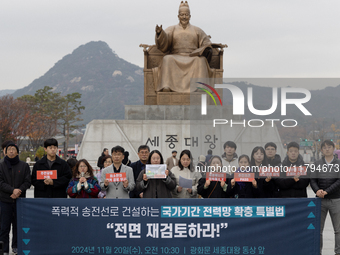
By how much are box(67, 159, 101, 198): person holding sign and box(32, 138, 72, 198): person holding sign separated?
0.17m

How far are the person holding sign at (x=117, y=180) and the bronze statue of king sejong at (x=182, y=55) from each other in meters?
6.52

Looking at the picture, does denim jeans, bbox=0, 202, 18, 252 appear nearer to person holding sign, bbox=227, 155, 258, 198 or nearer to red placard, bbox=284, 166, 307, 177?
person holding sign, bbox=227, 155, 258, 198

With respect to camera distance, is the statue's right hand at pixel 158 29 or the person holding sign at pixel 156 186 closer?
the person holding sign at pixel 156 186

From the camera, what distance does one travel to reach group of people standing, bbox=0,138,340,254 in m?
5.44

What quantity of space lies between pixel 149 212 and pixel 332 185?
90.0 inches

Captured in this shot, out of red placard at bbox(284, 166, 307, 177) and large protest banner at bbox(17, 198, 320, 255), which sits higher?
red placard at bbox(284, 166, 307, 177)

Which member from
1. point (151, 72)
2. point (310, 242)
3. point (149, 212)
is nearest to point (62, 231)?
point (149, 212)

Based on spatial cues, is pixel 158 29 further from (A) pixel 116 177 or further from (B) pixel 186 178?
(A) pixel 116 177

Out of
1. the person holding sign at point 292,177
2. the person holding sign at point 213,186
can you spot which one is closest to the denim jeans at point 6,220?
the person holding sign at point 213,186

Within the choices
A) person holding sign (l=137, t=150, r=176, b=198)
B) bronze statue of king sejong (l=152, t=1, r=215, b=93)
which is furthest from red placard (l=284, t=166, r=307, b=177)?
bronze statue of king sejong (l=152, t=1, r=215, b=93)

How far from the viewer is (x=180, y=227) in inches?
196

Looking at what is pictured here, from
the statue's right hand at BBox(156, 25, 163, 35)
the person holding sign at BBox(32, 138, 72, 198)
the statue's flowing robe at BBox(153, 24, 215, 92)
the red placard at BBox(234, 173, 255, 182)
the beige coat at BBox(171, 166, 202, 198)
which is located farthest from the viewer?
the statue's flowing robe at BBox(153, 24, 215, 92)

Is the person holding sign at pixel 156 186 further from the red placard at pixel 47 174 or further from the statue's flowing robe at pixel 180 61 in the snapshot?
the statue's flowing robe at pixel 180 61

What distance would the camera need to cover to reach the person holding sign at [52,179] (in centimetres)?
564
